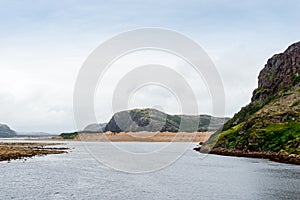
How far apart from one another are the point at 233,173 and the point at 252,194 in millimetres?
33330

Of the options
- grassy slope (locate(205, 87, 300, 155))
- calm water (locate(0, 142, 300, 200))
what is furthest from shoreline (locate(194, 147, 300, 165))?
calm water (locate(0, 142, 300, 200))

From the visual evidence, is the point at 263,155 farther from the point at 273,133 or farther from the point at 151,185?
the point at 151,185

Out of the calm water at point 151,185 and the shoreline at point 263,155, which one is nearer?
the calm water at point 151,185

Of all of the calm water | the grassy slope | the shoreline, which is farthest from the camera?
the grassy slope

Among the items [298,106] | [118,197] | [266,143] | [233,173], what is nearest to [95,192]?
[118,197]

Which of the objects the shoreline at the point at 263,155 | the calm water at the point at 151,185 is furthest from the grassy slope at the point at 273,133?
the calm water at the point at 151,185

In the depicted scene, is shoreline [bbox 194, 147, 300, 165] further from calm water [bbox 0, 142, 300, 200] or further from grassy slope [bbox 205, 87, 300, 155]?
calm water [bbox 0, 142, 300, 200]

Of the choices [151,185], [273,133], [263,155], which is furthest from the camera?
[273,133]

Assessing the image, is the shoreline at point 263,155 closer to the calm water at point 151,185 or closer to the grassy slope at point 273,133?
the grassy slope at point 273,133

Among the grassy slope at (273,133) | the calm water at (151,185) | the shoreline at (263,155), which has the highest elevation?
the grassy slope at (273,133)

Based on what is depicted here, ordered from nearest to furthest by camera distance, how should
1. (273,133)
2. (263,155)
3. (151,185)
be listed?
(151,185), (263,155), (273,133)

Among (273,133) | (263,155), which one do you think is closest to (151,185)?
(263,155)

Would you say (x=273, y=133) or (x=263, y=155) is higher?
(x=273, y=133)

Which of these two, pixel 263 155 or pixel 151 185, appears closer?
pixel 151 185
